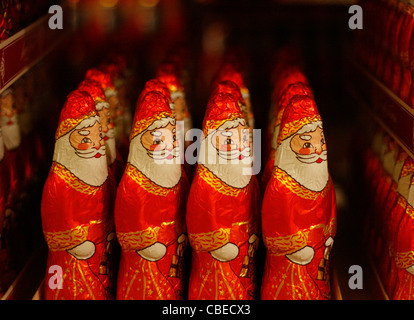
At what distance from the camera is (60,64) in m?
1.90

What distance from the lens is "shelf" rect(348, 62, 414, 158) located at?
133cm

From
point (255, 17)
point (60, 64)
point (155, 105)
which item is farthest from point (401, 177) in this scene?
point (60, 64)

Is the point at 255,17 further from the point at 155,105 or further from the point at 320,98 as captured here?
the point at 155,105

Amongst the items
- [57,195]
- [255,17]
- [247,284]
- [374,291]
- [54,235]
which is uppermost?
[255,17]

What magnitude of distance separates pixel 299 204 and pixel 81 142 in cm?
50

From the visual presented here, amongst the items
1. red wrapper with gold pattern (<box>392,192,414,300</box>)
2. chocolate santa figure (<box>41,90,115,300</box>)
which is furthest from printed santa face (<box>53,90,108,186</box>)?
red wrapper with gold pattern (<box>392,192,414,300</box>)

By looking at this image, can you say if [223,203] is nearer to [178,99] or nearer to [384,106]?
[178,99]

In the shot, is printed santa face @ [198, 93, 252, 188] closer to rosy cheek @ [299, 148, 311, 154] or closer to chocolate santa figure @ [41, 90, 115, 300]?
rosy cheek @ [299, 148, 311, 154]

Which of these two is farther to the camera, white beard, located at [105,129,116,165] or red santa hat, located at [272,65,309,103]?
red santa hat, located at [272,65,309,103]

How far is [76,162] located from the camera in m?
1.25

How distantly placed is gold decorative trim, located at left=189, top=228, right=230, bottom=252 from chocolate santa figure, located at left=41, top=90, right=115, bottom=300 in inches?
9.0
